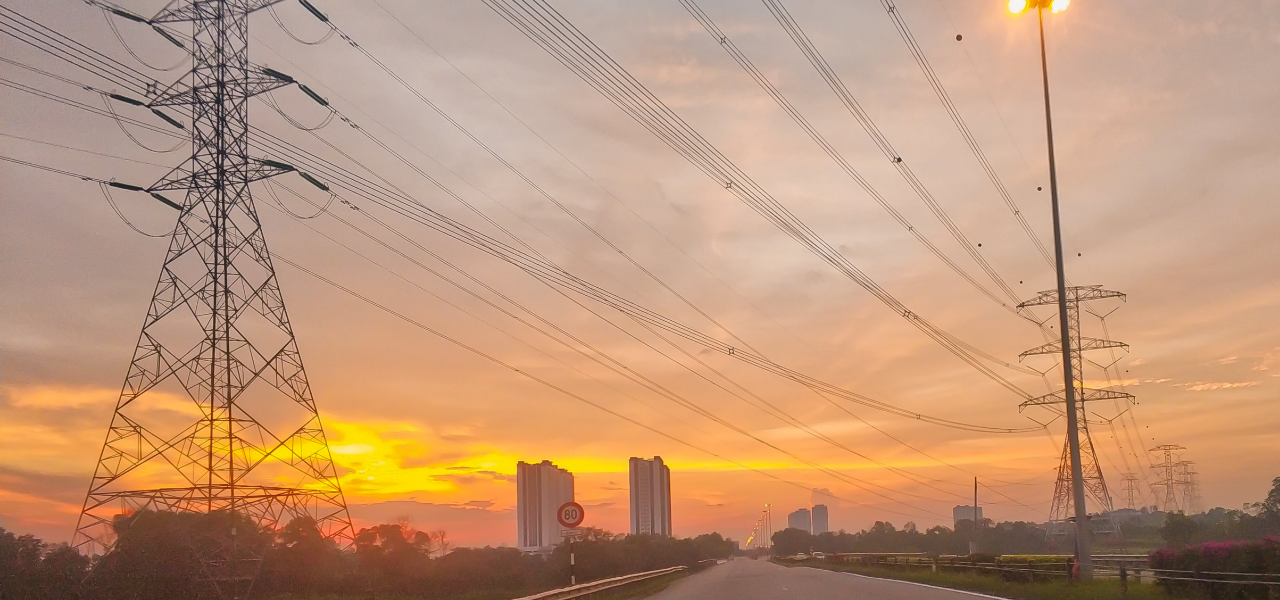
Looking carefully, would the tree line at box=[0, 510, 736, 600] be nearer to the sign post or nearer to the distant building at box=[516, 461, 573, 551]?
the sign post

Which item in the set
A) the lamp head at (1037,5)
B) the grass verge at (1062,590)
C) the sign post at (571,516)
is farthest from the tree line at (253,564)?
the lamp head at (1037,5)

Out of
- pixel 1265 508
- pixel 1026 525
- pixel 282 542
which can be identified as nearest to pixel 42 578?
pixel 282 542

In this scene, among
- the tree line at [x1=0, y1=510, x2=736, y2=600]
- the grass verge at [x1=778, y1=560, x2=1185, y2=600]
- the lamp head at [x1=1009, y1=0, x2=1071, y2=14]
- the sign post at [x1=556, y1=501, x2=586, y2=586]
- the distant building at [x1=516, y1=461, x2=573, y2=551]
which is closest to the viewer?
the tree line at [x1=0, y1=510, x2=736, y2=600]

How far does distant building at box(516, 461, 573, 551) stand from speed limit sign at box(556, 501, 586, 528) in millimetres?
58652

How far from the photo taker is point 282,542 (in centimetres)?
3603

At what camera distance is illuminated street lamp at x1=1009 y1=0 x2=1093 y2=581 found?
32406 mm

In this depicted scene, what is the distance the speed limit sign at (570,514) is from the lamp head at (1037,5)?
24310 millimetres

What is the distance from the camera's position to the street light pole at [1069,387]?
3234 centimetres

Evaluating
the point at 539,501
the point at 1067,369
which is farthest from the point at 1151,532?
the point at 1067,369

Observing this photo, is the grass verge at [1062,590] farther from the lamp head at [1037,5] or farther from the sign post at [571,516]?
the lamp head at [1037,5]

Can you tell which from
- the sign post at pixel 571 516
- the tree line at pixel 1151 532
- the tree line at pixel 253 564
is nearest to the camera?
the tree line at pixel 253 564

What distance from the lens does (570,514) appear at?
3106 centimetres

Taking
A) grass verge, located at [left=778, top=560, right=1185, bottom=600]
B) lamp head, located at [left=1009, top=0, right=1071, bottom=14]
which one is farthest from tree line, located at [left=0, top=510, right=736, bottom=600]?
lamp head, located at [left=1009, top=0, right=1071, bottom=14]

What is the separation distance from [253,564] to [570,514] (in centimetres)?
1236
